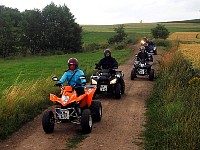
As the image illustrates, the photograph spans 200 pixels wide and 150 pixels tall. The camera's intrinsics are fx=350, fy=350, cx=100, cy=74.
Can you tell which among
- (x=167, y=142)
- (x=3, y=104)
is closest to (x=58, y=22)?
(x=3, y=104)

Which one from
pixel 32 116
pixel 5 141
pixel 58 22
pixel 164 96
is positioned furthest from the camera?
pixel 58 22

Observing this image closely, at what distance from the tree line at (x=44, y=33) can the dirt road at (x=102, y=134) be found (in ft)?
132

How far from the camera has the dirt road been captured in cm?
848

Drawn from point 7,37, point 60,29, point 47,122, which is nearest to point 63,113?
point 47,122

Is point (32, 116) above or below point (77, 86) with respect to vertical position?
below

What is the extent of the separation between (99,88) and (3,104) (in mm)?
4942

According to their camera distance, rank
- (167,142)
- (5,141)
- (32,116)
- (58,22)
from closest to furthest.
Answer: (167,142) → (5,141) → (32,116) → (58,22)

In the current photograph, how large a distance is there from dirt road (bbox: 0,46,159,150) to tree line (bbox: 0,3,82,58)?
40223 mm

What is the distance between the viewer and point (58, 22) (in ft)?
176

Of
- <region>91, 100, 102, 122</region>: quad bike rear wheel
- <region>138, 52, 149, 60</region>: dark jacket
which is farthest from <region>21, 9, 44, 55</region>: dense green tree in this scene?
<region>91, 100, 102, 122</region>: quad bike rear wheel

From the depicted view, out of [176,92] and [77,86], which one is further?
[176,92]

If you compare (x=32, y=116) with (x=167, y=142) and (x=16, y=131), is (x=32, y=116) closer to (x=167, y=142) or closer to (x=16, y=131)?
(x=16, y=131)

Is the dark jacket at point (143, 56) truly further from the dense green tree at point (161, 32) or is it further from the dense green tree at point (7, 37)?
the dense green tree at point (161, 32)

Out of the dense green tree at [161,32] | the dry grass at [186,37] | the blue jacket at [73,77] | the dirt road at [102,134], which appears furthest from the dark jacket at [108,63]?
the dry grass at [186,37]
